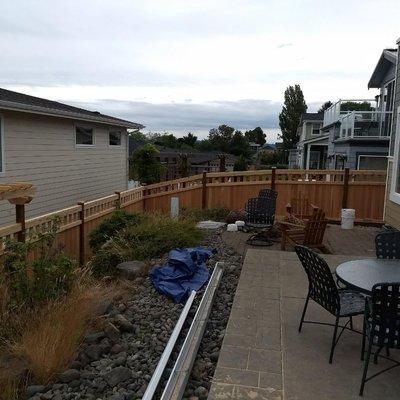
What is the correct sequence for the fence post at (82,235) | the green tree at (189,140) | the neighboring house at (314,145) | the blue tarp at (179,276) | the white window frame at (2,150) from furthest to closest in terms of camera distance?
1. the green tree at (189,140)
2. the neighboring house at (314,145)
3. the white window frame at (2,150)
4. the fence post at (82,235)
5. the blue tarp at (179,276)

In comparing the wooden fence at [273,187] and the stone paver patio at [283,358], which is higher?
the wooden fence at [273,187]

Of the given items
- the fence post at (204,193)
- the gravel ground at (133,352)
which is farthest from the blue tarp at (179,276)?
the fence post at (204,193)

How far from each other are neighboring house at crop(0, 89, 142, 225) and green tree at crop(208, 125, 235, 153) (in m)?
44.8

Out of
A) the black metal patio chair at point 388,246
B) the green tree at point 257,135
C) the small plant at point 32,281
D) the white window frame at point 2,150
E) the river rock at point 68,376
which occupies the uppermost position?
the green tree at point 257,135

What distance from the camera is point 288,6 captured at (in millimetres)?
9320

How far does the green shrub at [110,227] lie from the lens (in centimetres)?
794

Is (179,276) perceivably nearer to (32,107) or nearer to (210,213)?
(210,213)

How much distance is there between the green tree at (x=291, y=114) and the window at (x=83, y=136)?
1846 inches

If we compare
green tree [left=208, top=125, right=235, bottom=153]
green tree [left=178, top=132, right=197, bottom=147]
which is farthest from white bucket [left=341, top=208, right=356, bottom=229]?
green tree [left=208, top=125, right=235, bottom=153]

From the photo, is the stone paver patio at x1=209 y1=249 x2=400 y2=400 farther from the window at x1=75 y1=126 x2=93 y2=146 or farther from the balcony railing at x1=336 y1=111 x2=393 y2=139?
the balcony railing at x1=336 y1=111 x2=393 y2=139

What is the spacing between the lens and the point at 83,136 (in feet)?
41.3

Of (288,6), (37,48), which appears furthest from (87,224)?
(37,48)

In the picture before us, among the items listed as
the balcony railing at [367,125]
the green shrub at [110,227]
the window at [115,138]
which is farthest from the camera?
the balcony railing at [367,125]

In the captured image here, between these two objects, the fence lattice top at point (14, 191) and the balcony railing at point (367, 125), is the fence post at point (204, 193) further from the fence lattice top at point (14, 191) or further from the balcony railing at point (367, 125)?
the balcony railing at point (367, 125)
